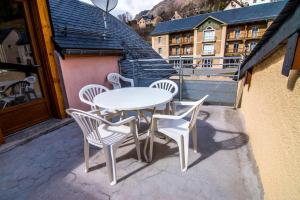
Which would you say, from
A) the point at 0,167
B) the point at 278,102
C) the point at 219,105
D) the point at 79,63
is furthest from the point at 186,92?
the point at 0,167

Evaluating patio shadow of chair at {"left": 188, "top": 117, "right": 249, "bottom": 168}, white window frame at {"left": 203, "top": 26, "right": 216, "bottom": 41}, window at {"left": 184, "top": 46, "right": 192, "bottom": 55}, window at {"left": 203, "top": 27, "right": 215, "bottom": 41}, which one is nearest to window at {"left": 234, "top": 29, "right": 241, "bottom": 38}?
white window frame at {"left": 203, "top": 26, "right": 216, "bottom": 41}

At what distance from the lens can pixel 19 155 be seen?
86.4 inches

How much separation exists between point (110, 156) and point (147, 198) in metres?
0.54

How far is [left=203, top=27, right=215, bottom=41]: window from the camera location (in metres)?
20.6

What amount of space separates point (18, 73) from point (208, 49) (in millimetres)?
22497

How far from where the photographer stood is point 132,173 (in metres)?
1.83

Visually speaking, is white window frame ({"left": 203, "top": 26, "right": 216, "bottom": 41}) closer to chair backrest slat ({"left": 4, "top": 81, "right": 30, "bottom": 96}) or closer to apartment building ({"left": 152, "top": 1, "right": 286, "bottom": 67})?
apartment building ({"left": 152, "top": 1, "right": 286, "bottom": 67})

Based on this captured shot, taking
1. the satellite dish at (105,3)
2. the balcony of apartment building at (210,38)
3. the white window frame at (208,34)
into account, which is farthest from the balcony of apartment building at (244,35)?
the satellite dish at (105,3)

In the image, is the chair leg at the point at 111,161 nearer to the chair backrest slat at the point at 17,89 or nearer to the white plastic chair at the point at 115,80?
the chair backrest slat at the point at 17,89

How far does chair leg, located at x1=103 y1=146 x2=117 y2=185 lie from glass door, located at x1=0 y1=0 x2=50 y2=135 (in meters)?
2.18

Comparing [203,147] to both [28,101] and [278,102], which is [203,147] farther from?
[28,101]

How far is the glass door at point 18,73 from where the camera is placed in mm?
2639

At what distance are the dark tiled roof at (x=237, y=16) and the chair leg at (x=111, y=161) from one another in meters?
21.4

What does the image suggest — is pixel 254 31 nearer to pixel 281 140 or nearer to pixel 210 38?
pixel 210 38
